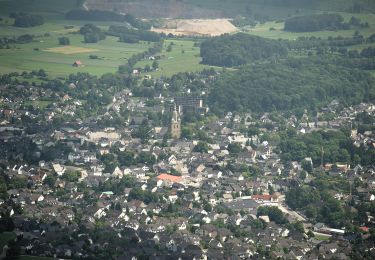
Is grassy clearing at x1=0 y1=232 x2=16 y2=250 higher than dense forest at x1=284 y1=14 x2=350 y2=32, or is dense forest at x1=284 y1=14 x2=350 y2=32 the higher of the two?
dense forest at x1=284 y1=14 x2=350 y2=32

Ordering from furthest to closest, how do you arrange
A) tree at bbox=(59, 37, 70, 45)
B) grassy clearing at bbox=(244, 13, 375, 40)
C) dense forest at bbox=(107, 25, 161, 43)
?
1. grassy clearing at bbox=(244, 13, 375, 40)
2. dense forest at bbox=(107, 25, 161, 43)
3. tree at bbox=(59, 37, 70, 45)

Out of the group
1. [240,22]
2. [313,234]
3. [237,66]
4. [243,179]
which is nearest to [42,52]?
[237,66]

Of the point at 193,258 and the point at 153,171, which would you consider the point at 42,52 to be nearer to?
the point at 153,171

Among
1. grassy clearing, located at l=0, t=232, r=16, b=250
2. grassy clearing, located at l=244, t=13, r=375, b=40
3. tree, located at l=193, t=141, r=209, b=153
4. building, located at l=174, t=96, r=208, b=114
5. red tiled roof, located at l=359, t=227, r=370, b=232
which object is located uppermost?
grassy clearing, located at l=244, t=13, r=375, b=40

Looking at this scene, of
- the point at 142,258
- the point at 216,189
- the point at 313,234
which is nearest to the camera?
the point at 142,258

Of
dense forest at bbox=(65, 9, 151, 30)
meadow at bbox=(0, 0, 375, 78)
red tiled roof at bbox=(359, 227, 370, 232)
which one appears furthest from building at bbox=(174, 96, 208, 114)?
dense forest at bbox=(65, 9, 151, 30)

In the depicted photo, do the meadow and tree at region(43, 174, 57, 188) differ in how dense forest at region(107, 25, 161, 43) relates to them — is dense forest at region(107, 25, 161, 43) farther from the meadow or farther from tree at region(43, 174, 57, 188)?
tree at region(43, 174, 57, 188)

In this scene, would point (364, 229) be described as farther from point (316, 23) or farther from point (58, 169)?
point (316, 23)
